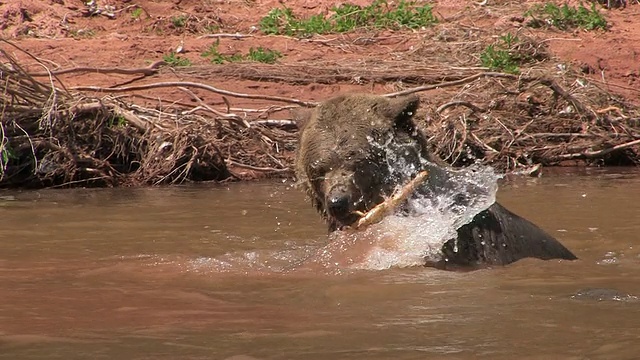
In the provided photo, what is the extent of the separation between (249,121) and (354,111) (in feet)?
17.3

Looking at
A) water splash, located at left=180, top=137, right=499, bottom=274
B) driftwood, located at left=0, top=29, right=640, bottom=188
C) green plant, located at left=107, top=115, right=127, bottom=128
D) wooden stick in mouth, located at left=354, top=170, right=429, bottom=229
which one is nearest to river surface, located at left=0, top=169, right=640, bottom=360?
water splash, located at left=180, top=137, right=499, bottom=274

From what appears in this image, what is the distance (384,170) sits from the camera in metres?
Answer: 6.63

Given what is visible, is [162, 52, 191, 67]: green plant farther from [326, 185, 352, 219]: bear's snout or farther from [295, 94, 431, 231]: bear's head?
[326, 185, 352, 219]: bear's snout

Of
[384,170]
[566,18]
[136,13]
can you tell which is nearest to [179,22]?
[136,13]

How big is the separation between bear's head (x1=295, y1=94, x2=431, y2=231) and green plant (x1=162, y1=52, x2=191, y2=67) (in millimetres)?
7662

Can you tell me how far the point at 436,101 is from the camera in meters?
12.9

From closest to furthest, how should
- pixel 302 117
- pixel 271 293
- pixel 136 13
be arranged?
pixel 271 293
pixel 302 117
pixel 136 13

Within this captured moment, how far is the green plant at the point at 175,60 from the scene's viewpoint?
46.5 ft

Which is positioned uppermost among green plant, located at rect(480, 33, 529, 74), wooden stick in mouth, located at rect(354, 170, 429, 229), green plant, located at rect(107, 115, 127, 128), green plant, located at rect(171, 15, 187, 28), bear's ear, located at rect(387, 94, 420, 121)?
bear's ear, located at rect(387, 94, 420, 121)

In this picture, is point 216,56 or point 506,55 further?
point 216,56

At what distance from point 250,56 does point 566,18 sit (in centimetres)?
480

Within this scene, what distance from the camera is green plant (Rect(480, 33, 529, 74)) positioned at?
13.9 metres

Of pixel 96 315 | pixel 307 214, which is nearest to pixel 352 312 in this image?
pixel 96 315

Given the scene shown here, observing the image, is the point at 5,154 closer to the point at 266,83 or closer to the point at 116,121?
the point at 116,121
